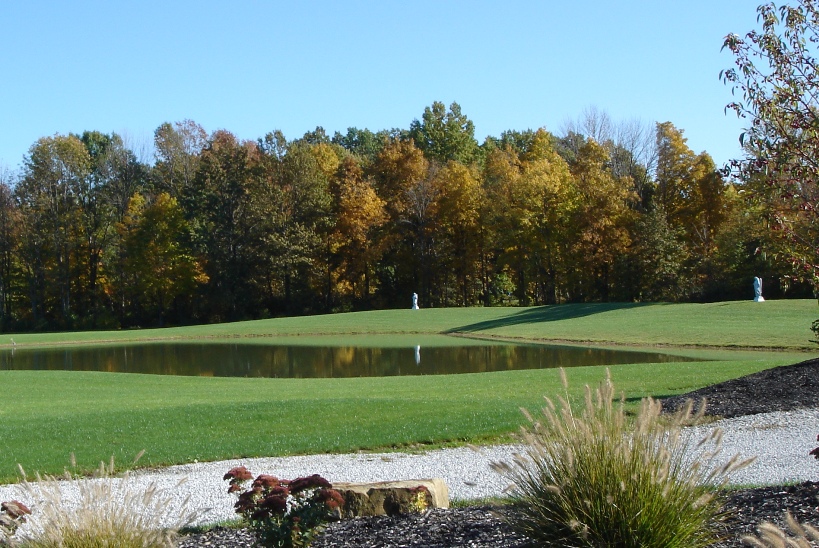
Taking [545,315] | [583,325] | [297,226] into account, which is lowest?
[583,325]

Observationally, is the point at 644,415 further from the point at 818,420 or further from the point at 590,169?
the point at 590,169

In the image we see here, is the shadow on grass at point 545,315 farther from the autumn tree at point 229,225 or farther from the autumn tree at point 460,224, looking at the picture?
the autumn tree at point 229,225

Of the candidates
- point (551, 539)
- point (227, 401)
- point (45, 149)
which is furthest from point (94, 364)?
point (45, 149)

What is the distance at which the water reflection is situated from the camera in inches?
1000

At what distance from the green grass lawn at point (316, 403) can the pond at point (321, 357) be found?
11.0ft

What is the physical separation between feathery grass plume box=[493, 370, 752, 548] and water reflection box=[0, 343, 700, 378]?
774 inches

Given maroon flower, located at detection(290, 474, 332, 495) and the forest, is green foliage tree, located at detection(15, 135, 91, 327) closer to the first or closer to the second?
the forest

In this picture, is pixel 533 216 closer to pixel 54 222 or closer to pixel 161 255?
pixel 161 255

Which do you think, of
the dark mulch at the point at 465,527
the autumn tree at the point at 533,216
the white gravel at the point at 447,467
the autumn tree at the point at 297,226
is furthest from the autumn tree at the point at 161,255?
the dark mulch at the point at 465,527

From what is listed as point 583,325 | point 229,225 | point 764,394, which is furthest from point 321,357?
point 229,225

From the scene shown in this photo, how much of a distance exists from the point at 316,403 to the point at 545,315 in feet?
90.8

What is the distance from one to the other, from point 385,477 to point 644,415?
5.04m

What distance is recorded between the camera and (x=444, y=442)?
35.1ft

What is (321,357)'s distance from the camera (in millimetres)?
30109
